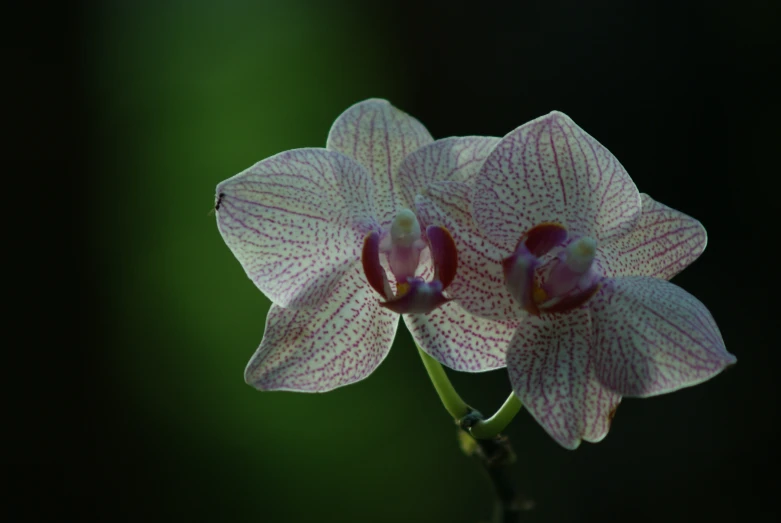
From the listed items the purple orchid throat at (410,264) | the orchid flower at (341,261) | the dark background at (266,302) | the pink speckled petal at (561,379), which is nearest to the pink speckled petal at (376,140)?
the orchid flower at (341,261)

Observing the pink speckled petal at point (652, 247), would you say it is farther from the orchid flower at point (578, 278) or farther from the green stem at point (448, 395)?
the green stem at point (448, 395)

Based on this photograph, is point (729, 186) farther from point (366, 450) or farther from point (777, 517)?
point (366, 450)

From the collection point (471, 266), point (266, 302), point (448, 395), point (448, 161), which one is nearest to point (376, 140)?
point (448, 161)

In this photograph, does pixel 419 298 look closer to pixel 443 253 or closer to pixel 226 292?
pixel 443 253

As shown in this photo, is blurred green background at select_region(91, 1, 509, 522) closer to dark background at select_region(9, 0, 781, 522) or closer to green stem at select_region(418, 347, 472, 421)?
dark background at select_region(9, 0, 781, 522)

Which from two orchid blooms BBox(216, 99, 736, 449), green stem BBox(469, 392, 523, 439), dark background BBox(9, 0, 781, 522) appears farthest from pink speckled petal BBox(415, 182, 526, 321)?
dark background BBox(9, 0, 781, 522)

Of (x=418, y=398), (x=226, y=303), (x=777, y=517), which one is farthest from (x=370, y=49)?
(x=777, y=517)
